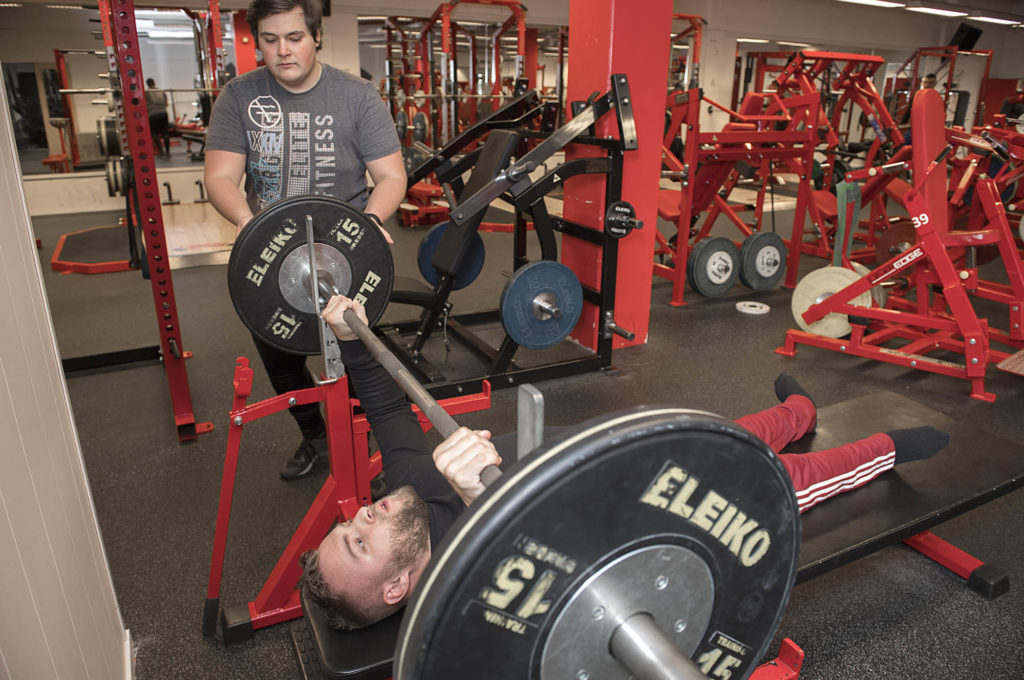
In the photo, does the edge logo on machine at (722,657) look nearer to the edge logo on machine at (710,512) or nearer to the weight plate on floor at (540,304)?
the edge logo on machine at (710,512)

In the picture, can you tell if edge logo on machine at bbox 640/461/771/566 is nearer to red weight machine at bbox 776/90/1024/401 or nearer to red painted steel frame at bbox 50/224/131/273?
red weight machine at bbox 776/90/1024/401

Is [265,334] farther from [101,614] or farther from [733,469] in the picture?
[733,469]

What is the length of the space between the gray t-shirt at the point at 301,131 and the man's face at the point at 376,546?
0.97 m

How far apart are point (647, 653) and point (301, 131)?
1569mm

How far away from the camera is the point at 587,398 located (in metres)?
2.87

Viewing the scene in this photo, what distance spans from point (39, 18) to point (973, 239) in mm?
10564

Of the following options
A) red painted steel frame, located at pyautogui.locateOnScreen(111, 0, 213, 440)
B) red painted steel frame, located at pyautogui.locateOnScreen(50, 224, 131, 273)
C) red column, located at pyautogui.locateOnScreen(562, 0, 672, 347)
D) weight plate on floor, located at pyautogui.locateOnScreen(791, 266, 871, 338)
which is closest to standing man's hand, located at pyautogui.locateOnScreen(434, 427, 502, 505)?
red painted steel frame, located at pyautogui.locateOnScreen(111, 0, 213, 440)

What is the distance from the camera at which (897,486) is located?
165 centimetres

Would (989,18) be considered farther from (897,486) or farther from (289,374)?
(289,374)

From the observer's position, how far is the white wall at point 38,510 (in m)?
0.77

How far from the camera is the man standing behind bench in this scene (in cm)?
173

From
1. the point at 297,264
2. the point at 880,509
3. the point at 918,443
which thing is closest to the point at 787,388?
the point at 918,443

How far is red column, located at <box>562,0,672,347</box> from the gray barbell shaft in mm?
2517

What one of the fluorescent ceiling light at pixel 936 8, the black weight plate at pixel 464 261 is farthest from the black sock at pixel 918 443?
the fluorescent ceiling light at pixel 936 8
